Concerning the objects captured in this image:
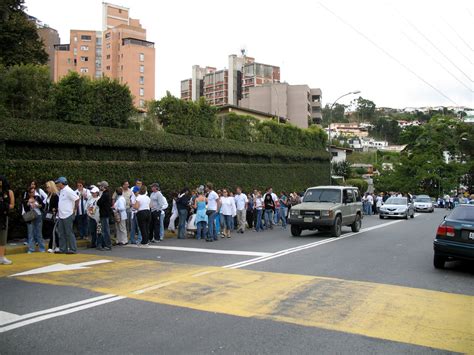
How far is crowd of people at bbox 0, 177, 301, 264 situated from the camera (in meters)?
11.8

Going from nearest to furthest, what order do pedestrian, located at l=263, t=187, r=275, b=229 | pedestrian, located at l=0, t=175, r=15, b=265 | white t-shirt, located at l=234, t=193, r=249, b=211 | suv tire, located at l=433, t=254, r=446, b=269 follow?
1. pedestrian, located at l=0, t=175, r=15, b=265
2. suv tire, located at l=433, t=254, r=446, b=269
3. white t-shirt, located at l=234, t=193, r=249, b=211
4. pedestrian, located at l=263, t=187, r=275, b=229

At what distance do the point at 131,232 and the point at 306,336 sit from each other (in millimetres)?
10378

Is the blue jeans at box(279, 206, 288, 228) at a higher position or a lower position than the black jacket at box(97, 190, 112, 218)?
lower

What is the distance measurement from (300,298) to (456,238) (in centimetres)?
450

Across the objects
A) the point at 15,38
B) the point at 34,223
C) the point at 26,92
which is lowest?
the point at 34,223

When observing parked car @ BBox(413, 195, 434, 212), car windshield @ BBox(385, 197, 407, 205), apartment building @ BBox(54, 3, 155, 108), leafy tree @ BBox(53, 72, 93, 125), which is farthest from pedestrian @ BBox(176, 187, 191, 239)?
apartment building @ BBox(54, 3, 155, 108)

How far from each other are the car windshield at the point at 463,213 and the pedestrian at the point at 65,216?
9.07 meters

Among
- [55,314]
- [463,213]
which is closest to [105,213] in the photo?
[55,314]

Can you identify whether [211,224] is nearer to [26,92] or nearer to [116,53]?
[26,92]

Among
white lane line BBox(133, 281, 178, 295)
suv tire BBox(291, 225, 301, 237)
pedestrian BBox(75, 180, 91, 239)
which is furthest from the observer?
suv tire BBox(291, 225, 301, 237)

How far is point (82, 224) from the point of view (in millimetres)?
14609

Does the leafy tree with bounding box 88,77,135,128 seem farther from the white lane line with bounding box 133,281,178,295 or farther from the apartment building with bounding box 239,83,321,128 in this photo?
the apartment building with bounding box 239,83,321,128

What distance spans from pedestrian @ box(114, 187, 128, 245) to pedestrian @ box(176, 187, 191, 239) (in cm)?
237

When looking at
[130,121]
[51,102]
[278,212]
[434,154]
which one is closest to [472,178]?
[434,154]
